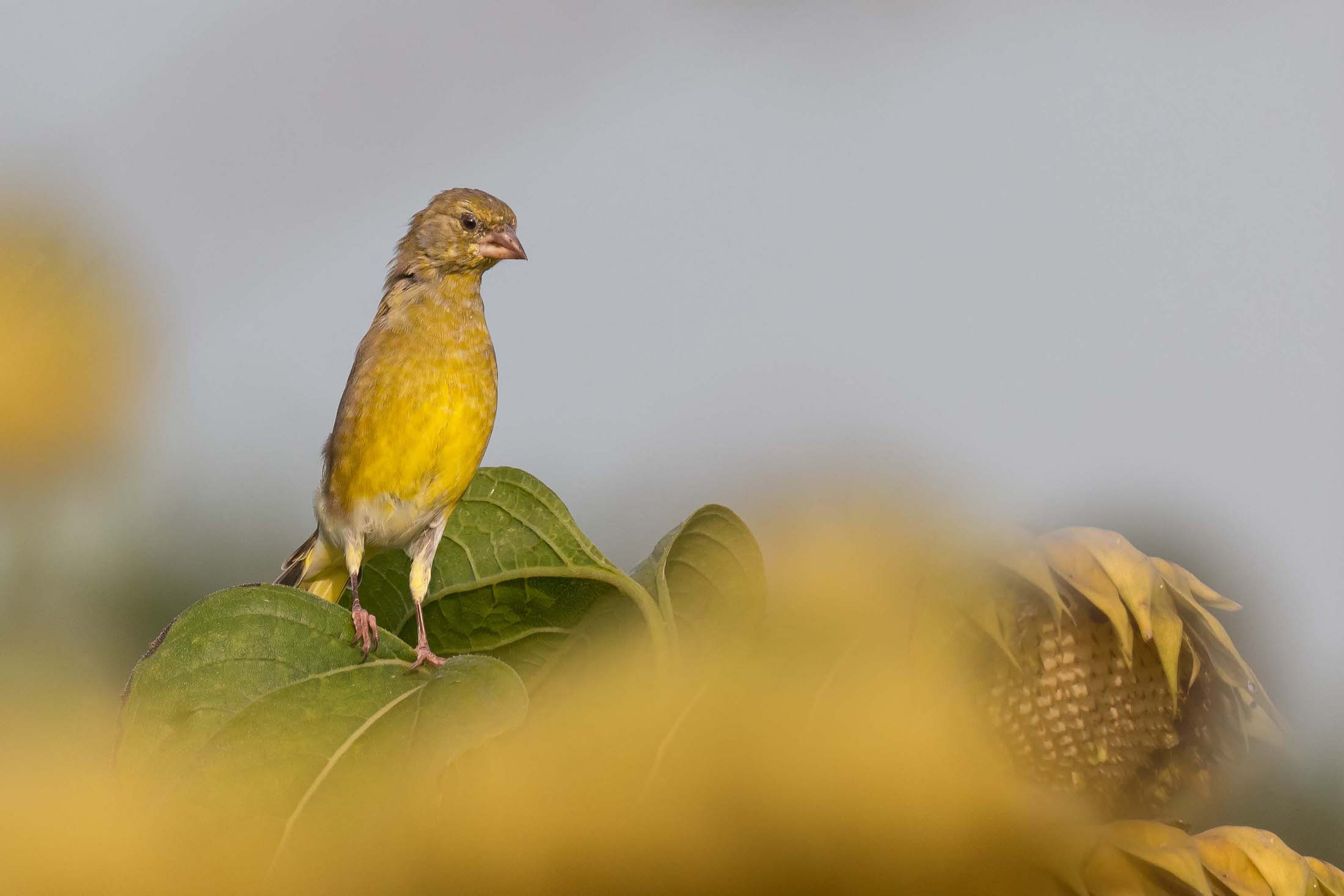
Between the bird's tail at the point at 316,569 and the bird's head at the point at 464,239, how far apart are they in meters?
0.12

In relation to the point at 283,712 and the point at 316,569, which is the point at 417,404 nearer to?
the point at 316,569

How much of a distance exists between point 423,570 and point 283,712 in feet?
0.50

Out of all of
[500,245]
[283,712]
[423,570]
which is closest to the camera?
[283,712]

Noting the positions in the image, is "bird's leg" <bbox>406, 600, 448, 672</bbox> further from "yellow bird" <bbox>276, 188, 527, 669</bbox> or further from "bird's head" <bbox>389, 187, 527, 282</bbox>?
"bird's head" <bbox>389, 187, 527, 282</bbox>

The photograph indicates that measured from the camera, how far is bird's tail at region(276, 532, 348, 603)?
20.1 inches

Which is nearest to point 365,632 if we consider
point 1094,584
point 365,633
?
point 365,633

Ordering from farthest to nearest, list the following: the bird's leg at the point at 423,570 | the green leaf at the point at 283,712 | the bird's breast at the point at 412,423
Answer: the bird's breast at the point at 412,423 → the bird's leg at the point at 423,570 → the green leaf at the point at 283,712

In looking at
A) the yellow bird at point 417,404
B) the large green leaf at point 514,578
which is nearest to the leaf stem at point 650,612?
the large green leaf at point 514,578

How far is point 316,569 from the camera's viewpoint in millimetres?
521

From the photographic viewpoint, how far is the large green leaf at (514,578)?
0.33m

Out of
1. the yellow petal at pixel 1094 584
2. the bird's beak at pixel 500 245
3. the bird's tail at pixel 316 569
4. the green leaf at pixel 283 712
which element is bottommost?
the bird's tail at pixel 316 569

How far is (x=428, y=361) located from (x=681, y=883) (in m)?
0.34

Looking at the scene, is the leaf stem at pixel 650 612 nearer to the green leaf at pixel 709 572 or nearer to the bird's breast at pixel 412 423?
the green leaf at pixel 709 572

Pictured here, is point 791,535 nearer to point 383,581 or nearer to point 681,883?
point 681,883
